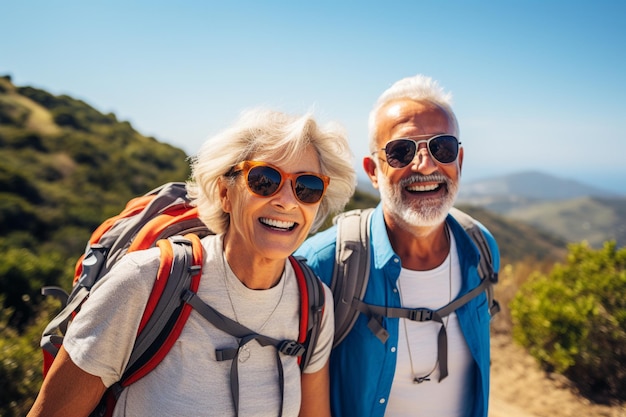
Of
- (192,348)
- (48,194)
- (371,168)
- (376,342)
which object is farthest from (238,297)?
(48,194)

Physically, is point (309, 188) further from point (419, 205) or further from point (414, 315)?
point (414, 315)

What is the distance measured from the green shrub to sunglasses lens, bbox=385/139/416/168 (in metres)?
3.79

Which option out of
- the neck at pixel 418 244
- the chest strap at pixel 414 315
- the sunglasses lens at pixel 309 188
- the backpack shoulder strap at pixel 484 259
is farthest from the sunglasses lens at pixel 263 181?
the backpack shoulder strap at pixel 484 259

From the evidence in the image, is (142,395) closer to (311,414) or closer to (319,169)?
(311,414)

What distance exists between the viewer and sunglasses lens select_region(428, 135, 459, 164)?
2.39m

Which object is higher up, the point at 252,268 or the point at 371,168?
the point at 371,168

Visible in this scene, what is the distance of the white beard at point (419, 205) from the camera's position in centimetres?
237

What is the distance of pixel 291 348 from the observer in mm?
1645

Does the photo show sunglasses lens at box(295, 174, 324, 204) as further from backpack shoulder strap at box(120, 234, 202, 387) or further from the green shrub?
the green shrub

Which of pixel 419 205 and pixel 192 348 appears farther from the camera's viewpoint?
pixel 419 205

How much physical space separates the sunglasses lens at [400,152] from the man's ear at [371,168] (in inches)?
9.0

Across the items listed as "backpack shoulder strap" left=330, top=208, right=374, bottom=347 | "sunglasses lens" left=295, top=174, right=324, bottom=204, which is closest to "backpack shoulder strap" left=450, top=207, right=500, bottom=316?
"backpack shoulder strap" left=330, top=208, right=374, bottom=347

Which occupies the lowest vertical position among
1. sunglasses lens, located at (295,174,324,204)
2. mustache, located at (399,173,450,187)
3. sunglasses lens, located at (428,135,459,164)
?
sunglasses lens, located at (295,174,324,204)

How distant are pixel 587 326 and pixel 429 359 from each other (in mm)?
3608
